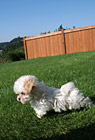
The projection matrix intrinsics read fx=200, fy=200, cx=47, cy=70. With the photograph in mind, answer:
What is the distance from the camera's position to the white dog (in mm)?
2652

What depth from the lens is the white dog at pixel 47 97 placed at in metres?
2.65

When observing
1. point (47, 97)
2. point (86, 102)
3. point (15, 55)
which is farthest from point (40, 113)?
point (15, 55)

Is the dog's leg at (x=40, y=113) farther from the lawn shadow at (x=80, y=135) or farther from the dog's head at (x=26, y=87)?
the lawn shadow at (x=80, y=135)

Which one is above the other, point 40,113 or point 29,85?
point 29,85

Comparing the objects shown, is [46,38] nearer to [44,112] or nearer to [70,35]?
[70,35]

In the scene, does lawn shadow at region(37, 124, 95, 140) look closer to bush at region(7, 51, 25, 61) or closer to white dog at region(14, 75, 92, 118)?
white dog at region(14, 75, 92, 118)

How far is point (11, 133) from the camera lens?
8.08 feet

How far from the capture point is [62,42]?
16.9 metres

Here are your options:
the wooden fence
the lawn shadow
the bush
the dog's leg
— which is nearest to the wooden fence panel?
the wooden fence

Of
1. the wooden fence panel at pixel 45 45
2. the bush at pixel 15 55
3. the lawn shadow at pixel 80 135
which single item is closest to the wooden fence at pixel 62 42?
the wooden fence panel at pixel 45 45

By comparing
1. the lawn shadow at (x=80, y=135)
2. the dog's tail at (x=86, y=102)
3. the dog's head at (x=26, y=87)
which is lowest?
the lawn shadow at (x=80, y=135)

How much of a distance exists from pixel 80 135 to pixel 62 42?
15157 millimetres

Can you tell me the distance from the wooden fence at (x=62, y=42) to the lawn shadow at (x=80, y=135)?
13.6 metres

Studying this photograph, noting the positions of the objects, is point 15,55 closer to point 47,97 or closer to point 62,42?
point 62,42
